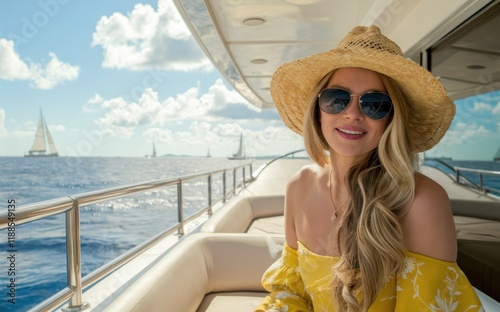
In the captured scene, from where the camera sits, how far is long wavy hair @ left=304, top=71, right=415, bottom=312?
109 cm

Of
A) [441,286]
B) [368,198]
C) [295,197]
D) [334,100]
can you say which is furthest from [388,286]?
[334,100]

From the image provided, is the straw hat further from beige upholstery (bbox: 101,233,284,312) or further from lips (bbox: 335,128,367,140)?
beige upholstery (bbox: 101,233,284,312)

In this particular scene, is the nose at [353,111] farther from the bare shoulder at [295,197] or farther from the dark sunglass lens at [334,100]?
the bare shoulder at [295,197]

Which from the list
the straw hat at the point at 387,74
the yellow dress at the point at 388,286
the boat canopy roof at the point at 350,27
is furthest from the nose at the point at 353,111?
the boat canopy roof at the point at 350,27

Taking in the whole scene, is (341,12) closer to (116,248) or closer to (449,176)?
(449,176)

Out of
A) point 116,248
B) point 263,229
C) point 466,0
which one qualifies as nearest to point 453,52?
point 466,0

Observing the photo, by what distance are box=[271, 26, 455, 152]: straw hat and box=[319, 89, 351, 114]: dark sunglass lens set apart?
0.32 feet

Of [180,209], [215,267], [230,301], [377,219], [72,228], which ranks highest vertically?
[377,219]

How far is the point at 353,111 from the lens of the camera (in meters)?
1.24

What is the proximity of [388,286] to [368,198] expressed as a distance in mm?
256

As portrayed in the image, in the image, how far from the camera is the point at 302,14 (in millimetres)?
3756

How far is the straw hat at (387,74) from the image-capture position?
3.91 feet

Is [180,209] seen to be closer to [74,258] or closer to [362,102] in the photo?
[74,258]

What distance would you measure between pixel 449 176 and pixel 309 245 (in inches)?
70.2
